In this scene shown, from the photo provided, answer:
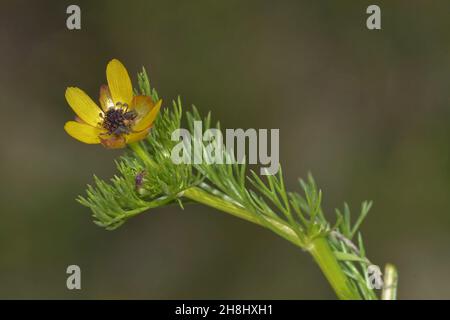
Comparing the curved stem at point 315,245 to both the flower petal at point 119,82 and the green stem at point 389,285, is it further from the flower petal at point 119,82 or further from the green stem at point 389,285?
the flower petal at point 119,82

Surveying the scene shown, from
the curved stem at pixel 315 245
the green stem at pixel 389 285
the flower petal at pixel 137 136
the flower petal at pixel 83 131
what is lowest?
the green stem at pixel 389 285

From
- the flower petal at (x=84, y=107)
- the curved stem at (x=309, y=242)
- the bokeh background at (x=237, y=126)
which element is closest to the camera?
the curved stem at (x=309, y=242)

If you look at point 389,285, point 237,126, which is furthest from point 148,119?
point 237,126

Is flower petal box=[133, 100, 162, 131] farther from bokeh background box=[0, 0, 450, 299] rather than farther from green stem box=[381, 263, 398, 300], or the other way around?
bokeh background box=[0, 0, 450, 299]

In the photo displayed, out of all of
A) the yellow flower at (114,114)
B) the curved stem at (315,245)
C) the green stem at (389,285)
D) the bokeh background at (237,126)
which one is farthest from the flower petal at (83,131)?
the bokeh background at (237,126)

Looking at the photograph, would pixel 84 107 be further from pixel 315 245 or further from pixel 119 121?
pixel 315 245
